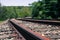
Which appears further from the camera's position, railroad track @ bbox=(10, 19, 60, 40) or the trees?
the trees

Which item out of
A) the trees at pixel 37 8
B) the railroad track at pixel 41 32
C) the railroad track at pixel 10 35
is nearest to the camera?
the railroad track at pixel 41 32

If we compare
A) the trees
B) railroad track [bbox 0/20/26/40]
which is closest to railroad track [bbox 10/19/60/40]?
railroad track [bbox 0/20/26/40]

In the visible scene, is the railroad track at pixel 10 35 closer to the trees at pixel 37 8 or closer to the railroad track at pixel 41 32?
the railroad track at pixel 41 32

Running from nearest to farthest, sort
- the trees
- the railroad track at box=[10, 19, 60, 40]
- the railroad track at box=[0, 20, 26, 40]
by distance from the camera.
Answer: the railroad track at box=[10, 19, 60, 40], the railroad track at box=[0, 20, 26, 40], the trees

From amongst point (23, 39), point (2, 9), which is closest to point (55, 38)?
point (23, 39)

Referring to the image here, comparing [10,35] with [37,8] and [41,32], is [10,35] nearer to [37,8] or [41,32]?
[41,32]

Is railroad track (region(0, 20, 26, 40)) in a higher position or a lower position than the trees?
higher

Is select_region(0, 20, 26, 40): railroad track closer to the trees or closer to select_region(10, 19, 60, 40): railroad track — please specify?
select_region(10, 19, 60, 40): railroad track

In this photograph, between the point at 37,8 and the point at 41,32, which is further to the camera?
the point at 37,8

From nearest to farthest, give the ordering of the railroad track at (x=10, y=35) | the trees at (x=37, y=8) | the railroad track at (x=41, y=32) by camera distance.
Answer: the railroad track at (x=41, y=32), the railroad track at (x=10, y=35), the trees at (x=37, y=8)

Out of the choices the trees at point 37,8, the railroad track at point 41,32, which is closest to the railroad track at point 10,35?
the railroad track at point 41,32

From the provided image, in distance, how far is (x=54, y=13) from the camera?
37844 millimetres

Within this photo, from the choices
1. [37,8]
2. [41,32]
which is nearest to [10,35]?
[41,32]

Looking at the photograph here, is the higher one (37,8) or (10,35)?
(10,35)
